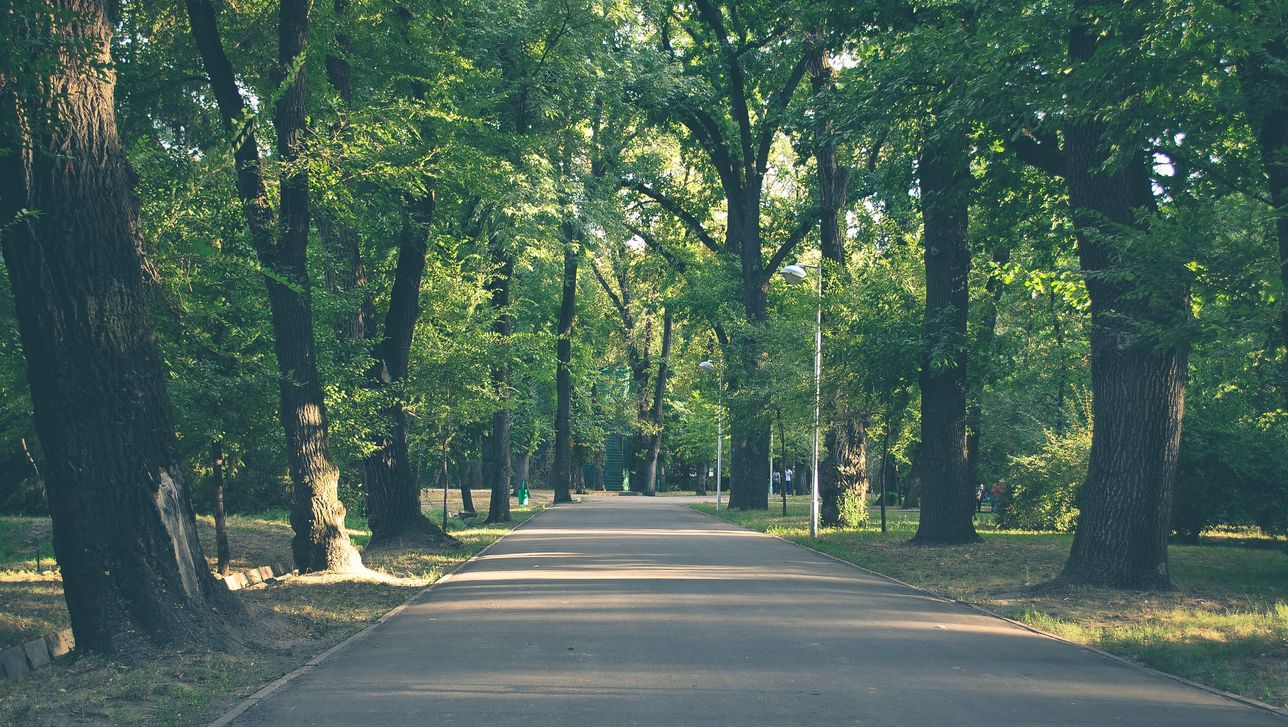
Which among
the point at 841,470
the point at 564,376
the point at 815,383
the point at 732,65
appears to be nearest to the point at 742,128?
the point at 732,65

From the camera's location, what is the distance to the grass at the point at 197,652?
711 cm

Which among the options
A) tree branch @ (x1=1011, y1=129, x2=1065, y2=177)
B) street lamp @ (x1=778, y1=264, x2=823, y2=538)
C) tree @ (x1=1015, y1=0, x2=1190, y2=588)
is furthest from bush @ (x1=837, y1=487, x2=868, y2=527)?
tree @ (x1=1015, y1=0, x2=1190, y2=588)

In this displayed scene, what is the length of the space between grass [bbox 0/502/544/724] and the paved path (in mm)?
516

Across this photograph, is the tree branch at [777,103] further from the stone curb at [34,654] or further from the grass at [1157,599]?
the stone curb at [34,654]

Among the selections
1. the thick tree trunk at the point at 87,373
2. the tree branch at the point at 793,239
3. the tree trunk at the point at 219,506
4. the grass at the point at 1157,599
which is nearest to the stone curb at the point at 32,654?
the thick tree trunk at the point at 87,373

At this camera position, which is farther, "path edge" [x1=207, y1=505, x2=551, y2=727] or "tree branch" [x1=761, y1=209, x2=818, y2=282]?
"tree branch" [x1=761, y1=209, x2=818, y2=282]

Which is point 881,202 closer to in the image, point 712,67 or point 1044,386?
point 712,67

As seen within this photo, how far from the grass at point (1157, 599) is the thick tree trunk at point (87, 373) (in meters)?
8.47

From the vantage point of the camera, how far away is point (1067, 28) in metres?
13.8

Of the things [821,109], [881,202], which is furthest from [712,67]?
[821,109]

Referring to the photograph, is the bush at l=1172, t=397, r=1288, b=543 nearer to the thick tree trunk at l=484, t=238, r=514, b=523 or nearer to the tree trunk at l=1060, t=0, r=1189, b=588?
the tree trunk at l=1060, t=0, r=1189, b=588

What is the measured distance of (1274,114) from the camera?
36.0ft

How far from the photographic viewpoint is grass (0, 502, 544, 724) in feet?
23.3

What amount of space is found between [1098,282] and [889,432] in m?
11.3
